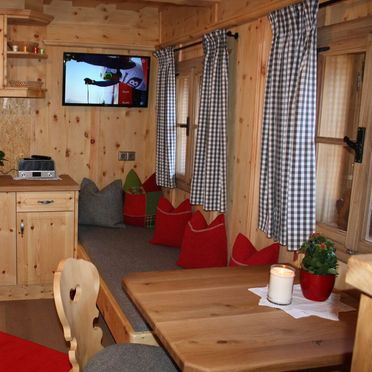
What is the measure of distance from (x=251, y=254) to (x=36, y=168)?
2.20m

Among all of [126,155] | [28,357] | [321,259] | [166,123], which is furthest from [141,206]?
[321,259]

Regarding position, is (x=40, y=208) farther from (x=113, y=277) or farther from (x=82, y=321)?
(x=82, y=321)

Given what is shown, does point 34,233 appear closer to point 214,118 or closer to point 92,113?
point 92,113

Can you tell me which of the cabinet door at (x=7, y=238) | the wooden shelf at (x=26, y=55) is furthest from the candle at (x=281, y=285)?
the wooden shelf at (x=26, y=55)

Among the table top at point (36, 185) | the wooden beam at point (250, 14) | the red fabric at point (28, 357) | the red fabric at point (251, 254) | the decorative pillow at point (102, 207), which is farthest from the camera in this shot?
the decorative pillow at point (102, 207)

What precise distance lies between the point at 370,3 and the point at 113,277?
2054 millimetres

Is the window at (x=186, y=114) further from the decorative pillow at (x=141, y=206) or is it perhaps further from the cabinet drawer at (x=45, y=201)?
the cabinet drawer at (x=45, y=201)

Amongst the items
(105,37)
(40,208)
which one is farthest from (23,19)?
(40,208)

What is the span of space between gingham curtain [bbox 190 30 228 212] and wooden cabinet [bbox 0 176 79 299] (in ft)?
3.82

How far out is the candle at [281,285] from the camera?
185 cm

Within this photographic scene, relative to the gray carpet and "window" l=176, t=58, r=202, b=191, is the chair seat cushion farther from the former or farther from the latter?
"window" l=176, t=58, r=202, b=191

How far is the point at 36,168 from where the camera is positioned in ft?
13.9

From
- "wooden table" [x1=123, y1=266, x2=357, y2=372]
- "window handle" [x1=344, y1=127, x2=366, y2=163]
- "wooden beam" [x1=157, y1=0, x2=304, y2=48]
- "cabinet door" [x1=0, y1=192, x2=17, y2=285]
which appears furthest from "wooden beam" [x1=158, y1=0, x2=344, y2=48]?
"cabinet door" [x1=0, y1=192, x2=17, y2=285]

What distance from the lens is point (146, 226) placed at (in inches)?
174
